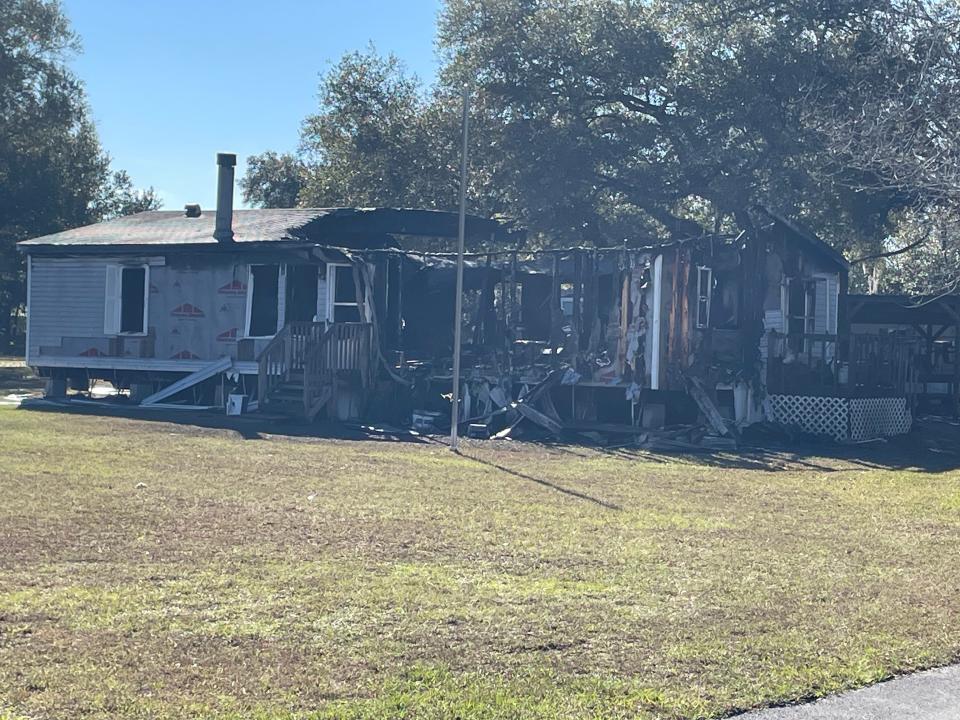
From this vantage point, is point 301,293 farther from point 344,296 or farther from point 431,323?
point 431,323

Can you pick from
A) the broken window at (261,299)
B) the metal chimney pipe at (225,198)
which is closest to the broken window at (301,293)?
the broken window at (261,299)

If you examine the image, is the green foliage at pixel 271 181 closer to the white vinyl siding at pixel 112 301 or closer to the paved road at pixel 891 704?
the white vinyl siding at pixel 112 301

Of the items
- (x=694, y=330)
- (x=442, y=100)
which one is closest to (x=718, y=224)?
(x=442, y=100)

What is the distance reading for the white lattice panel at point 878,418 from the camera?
20.7 metres

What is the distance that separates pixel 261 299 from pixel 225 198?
219 cm

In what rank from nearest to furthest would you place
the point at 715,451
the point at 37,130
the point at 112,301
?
1. the point at 715,451
2. the point at 112,301
3. the point at 37,130

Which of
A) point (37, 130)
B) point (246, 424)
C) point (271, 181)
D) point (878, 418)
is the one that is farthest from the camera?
point (271, 181)

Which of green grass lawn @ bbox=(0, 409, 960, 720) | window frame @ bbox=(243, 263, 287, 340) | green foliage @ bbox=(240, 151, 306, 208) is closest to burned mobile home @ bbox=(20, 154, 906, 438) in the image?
window frame @ bbox=(243, 263, 287, 340)

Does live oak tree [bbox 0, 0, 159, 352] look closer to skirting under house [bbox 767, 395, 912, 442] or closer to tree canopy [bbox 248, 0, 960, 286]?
tree canopy [bbox 248, 0, 960, 286]

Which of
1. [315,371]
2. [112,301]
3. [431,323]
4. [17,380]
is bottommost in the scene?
[17,380]

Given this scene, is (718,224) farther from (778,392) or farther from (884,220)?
(778,392)

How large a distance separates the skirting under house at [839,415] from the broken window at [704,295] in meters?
2.42

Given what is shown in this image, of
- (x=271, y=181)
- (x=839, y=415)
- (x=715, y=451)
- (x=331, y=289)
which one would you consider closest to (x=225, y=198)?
(x=331, y=289)

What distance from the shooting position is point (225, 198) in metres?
24.6
